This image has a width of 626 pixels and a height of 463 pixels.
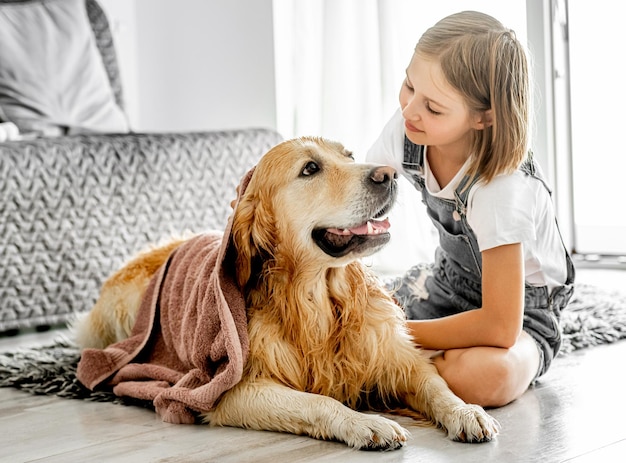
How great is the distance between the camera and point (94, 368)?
213cm

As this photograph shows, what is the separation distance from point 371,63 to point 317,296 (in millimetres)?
2166

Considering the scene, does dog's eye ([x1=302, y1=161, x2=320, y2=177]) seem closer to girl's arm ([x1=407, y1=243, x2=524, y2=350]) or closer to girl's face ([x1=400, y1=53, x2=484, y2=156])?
girl's face ([x1=400, y1=53, x2=484, y2=156])

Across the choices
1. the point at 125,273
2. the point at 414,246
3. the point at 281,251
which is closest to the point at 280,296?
the point at 281,251

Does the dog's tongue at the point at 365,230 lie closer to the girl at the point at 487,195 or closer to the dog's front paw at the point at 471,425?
the girl at the point at 487,195

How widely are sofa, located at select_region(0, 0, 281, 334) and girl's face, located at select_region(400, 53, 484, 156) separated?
4.87 ft

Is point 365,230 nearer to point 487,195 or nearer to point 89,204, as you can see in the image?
point 487,195

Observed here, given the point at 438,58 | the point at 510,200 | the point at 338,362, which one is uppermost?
the point at 438,58

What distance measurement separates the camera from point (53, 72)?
3.61m

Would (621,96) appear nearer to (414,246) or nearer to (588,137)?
(588,137)

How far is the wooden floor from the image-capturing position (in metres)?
1.50

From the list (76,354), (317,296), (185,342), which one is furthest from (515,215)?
(76,354)

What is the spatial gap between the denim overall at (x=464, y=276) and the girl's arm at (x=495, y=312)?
15 centimetres

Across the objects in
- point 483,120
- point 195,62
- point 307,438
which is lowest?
point 307,438

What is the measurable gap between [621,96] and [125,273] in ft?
7.09
